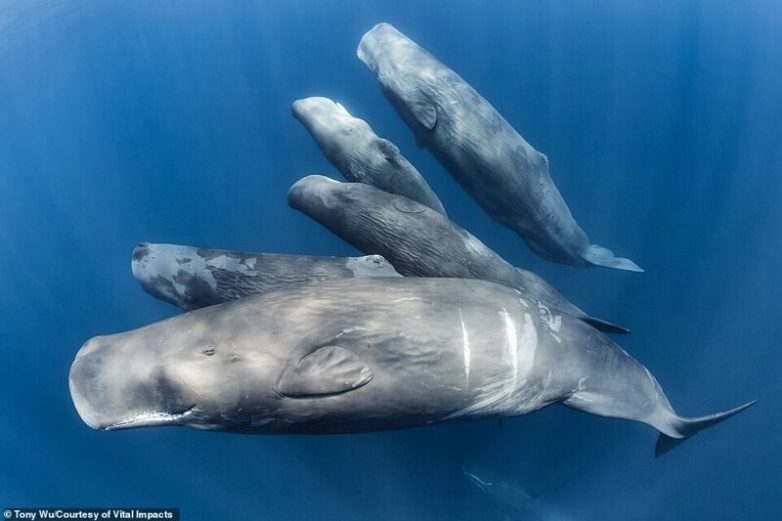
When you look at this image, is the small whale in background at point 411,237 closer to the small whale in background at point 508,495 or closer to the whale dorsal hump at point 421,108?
the whale dorsal hump at point 421,108

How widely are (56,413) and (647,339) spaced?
12.3 metres

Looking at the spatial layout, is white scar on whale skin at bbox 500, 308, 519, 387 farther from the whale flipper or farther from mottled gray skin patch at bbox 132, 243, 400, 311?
mottled gray skin patch at bbox 132, 243, 400, 311

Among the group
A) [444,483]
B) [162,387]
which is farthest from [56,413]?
[162,387]

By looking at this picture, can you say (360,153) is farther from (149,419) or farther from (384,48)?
(149,419)

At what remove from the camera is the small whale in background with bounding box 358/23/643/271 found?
28.4ft

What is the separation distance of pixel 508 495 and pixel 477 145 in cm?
638

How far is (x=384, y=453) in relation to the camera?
402 inches

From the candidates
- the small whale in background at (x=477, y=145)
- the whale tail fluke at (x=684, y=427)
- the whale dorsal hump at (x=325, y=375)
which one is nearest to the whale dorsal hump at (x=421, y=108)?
the small whale in background at (x=477, y=145)

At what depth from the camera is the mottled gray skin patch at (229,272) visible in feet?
23.3

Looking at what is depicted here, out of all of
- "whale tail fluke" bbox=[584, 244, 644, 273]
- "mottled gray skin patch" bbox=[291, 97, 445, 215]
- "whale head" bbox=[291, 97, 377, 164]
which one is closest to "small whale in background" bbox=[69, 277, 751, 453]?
"mottled gray skin patch" bbox=[291, 97, 445, 215]

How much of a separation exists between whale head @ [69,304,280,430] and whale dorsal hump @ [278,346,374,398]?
214 millimetres

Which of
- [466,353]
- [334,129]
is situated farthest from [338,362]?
[334,129]

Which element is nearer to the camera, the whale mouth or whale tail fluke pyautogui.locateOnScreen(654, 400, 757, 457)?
the whale mouth

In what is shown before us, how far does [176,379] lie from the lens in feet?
14.6
